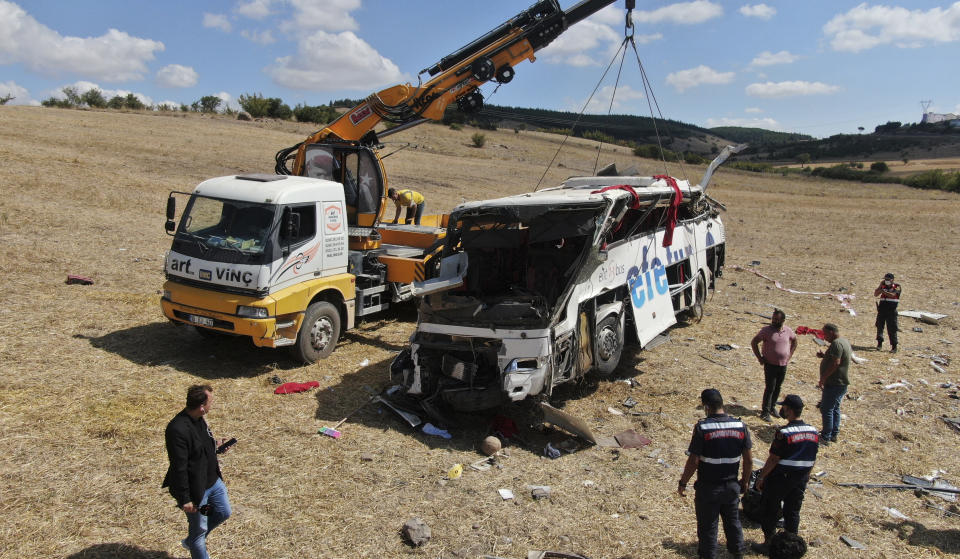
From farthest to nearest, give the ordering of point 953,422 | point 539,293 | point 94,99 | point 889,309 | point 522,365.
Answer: point 94,99
point 889,309
point 539,293
point 953,422
point 522,365

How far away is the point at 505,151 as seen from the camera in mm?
40812

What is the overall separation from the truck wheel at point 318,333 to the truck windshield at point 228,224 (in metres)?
1.17

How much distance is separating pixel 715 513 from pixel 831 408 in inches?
126

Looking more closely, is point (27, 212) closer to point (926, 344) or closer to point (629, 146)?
point (926, 344)

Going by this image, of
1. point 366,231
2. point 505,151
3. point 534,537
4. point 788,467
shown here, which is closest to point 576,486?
point 534,537

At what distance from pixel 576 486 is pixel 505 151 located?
121 feet

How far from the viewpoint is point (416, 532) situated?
4703 mm

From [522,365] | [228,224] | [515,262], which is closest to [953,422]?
[522,365]

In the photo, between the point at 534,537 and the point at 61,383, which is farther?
the point at 61,383

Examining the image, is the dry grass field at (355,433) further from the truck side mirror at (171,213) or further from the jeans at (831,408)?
the truck side mirror at (171,213)

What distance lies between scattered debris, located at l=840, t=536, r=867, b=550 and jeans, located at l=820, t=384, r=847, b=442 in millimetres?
2007

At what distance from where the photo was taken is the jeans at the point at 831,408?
6.70m

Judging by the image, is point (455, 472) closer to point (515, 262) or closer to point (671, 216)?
point (515, 262)


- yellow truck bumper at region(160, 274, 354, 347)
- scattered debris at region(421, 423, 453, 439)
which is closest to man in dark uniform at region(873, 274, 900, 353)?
scattered debris at region(421, 423, 453, 439)
